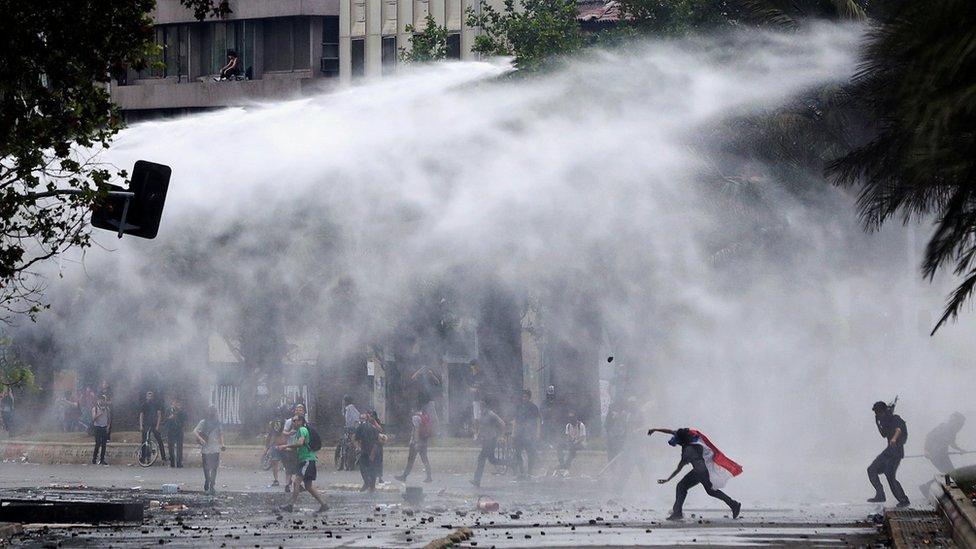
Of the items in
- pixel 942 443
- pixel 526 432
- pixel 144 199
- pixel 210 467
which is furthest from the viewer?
pixel 526 432

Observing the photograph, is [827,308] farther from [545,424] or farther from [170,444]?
[170,444]

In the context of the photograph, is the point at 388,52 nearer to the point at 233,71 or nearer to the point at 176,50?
the point at 233,71

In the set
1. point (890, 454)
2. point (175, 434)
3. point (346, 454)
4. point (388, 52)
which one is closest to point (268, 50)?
point (388, 52)

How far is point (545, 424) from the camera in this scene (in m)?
33.7

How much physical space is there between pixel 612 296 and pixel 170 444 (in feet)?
34.9

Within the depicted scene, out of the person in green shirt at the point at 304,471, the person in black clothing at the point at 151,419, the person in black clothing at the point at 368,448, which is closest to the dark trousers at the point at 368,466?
the person in black clothing at the point at 368,448

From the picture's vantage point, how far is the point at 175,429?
3300 cm

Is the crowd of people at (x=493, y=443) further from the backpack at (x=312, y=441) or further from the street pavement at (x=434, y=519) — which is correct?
the street pavement at (x=434, y=519)

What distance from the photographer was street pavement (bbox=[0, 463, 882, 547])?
15.9 metres

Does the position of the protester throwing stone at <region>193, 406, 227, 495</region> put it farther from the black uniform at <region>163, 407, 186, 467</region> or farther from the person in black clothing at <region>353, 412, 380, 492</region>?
the black uniform at <region>163, 407, 186, 467</region>

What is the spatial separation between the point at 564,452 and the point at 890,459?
11762mm

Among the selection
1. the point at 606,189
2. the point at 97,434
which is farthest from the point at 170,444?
the point at 606,189

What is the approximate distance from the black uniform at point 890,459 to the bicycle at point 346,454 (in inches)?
543

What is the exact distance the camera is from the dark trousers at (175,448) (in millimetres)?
33281
